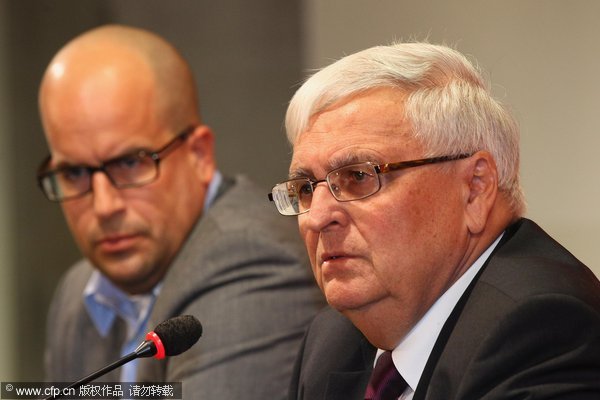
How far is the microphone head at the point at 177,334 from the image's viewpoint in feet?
6.15

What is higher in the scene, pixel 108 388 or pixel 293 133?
pixel 293 133

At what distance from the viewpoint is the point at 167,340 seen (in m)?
1.88

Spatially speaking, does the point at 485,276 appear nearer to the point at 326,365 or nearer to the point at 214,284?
the point at 326,365

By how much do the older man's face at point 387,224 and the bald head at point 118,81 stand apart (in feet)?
3.89

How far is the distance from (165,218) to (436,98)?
127 centimetres

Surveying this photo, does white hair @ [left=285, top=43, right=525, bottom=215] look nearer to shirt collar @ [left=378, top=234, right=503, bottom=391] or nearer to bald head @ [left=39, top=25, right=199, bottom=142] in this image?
shirt collar @ [left=378, top=234, right=503, bottom=391]

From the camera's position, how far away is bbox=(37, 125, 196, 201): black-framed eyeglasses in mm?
2871

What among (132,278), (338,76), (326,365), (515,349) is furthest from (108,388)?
(515,349)

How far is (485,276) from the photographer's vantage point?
5.79ft

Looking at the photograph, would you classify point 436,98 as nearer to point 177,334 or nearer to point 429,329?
point 429,329

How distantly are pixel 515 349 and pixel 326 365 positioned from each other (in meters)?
Answer: 0.59

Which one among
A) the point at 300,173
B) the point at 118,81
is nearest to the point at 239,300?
the point at 118,81

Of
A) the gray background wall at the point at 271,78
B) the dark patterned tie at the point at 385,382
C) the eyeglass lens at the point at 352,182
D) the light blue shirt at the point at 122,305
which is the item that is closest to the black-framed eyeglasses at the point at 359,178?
the eyeglass lens at the point at 352,182

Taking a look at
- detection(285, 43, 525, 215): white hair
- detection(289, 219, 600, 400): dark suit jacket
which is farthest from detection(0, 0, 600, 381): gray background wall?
detection(289, 219, 600, 400): dark suit jacket
